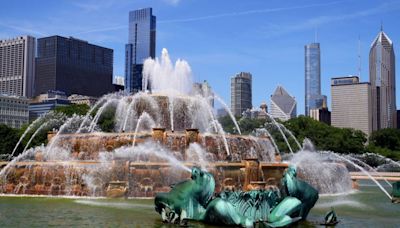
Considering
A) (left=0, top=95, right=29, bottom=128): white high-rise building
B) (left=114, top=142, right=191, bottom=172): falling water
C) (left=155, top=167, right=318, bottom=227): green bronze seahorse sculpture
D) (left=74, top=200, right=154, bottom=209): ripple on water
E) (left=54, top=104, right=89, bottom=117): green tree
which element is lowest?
(left=74, top=200, right=154, bottom=209): ripple on water

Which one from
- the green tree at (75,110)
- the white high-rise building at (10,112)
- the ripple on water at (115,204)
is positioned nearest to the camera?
the ripple on water at (115,204)

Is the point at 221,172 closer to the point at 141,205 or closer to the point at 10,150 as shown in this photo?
the point at 141,205

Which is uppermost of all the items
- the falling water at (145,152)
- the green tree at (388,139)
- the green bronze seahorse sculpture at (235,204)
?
the green tree at (388,139)

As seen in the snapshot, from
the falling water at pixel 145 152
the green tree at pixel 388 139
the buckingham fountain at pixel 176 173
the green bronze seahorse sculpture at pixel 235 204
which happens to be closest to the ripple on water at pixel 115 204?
the buckingham fountain at pixel 176 173

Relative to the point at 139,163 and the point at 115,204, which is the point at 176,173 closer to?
the point at 139,163

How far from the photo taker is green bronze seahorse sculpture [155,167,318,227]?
1733 centimetres

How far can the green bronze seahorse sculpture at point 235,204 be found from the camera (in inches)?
682

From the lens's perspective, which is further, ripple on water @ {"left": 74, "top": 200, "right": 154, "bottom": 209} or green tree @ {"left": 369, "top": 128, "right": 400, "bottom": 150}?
green tree @ {"left": 369, "top": 128, "right": 400, "bottom": 150}

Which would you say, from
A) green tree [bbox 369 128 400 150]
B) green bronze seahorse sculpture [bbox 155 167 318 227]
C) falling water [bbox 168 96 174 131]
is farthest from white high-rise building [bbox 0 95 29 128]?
green bronze seahorse sculpture [bbox 155 167 318 227]

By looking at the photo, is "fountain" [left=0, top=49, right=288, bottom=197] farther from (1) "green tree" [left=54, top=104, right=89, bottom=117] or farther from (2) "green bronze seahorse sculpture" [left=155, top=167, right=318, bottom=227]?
(1) "green tree" [left=54, top=104, right=89, bottom=117]

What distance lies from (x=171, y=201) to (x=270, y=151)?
66.7 ft

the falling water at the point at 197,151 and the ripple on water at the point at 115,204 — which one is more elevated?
the falling water at the point at 197,151

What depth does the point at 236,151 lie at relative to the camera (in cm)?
3509

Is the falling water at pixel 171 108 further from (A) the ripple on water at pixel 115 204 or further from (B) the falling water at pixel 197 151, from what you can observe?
(A) the ripple on water at pixel 115 204
